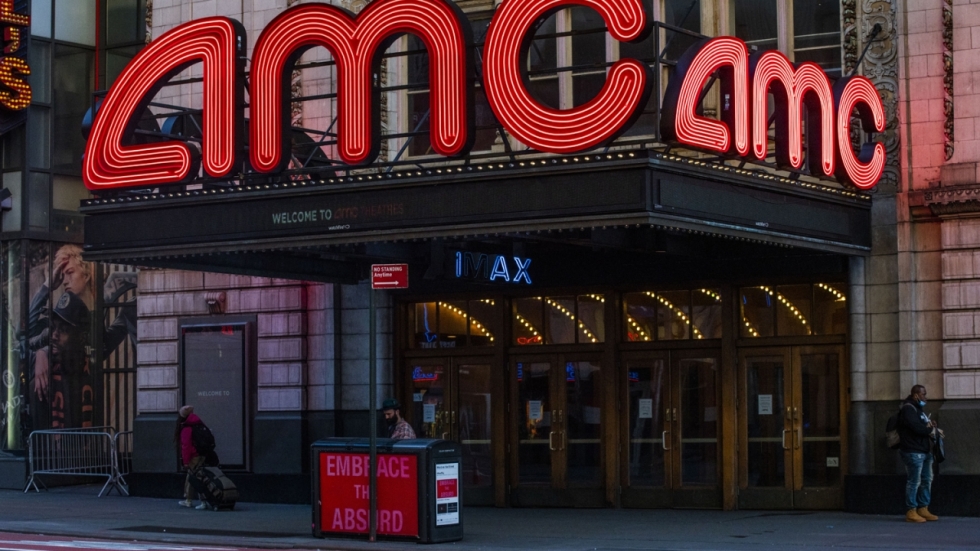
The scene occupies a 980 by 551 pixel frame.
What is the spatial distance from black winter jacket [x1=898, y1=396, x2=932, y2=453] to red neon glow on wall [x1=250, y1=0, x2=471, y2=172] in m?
6.49

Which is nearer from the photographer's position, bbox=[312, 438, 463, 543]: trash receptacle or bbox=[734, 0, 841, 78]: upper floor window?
bbox=[312, 438, 463, 543]: trash receptacle

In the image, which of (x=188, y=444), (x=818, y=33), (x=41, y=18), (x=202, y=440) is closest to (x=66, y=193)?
(x=41, y=18)

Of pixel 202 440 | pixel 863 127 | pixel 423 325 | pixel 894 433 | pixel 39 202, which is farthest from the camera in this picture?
pixel 39 202

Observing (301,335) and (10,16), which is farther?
(10,16)

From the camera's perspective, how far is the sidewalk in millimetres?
17172

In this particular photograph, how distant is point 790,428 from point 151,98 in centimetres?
1009

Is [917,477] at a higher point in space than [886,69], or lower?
lower

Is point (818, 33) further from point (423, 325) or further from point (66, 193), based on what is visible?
point (66, 193)

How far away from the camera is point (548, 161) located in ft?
57.0

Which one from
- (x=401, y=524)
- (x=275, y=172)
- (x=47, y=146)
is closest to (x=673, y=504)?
(x=401, y=524)

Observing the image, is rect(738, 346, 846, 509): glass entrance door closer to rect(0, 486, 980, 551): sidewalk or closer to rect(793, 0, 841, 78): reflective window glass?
rect(0, 486, 980, 551): sidewalk

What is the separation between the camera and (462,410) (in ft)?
78.5

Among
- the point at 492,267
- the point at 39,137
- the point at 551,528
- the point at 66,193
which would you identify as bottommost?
the point at 551,528

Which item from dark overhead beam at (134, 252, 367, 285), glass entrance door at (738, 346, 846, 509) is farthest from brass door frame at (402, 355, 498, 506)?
glass entrance door at (738, 346, 846, 509)
